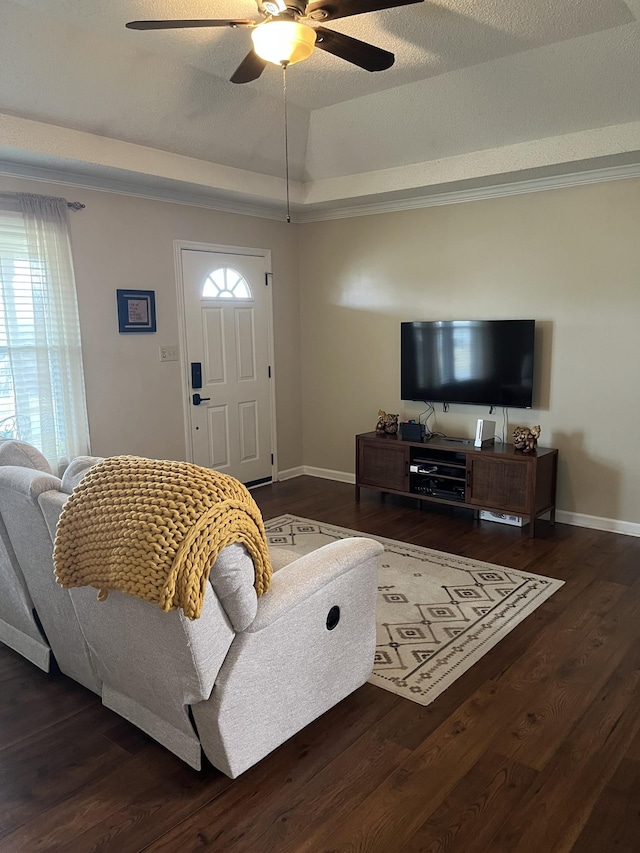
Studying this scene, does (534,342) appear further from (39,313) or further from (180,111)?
(39,313)

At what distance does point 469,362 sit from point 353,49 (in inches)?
111

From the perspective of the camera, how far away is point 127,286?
473 centimetres

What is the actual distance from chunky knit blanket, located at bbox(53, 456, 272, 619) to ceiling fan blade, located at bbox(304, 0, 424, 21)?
180cm

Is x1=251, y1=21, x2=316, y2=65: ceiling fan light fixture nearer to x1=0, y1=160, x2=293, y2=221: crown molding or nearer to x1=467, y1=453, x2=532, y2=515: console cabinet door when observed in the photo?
x1=0, y1=160, x2=293, y2=221: crown molding

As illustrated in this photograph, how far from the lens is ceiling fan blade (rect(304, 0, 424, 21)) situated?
2.33 meters

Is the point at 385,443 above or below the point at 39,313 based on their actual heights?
below

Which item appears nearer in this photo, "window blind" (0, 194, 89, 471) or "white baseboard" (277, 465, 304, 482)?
"window blind" (0, 194, 89, 471)

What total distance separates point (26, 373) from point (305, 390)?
9.32ft

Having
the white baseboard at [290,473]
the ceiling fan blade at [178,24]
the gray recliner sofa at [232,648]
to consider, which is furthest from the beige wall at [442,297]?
the gray recliner sofa at [232,648]

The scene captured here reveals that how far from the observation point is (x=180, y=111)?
4.12m

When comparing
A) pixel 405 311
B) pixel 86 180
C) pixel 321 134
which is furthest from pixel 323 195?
pixel 86 180

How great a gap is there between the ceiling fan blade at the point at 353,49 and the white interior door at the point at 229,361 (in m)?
2.70

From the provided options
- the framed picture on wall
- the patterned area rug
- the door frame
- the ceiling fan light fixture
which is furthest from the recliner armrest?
the door frame

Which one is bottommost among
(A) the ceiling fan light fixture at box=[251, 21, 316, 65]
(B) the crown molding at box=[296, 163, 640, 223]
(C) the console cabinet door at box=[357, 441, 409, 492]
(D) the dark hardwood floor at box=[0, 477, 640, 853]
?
(D) the dark hardwood floor at box=[0, 477, 640, 853]
